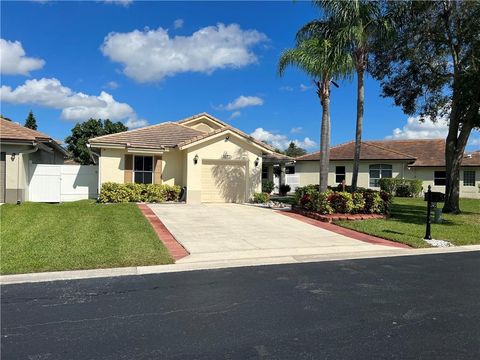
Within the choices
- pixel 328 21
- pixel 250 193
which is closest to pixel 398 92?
pixel 328 21

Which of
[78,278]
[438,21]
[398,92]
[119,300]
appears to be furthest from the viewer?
[398,92]

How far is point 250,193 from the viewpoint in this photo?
→ 70.9 feet

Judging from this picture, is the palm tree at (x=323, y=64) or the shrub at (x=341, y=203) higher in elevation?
the palm tree at (x=323, y=64)

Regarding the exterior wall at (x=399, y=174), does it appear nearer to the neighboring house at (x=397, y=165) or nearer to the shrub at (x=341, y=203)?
the neighboring house at (x=397, y=165)

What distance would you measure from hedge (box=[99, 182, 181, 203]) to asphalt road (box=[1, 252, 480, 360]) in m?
12.6

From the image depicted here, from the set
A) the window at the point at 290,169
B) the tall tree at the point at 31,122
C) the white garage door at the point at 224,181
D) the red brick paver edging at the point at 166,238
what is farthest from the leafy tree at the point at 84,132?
the red brick paver edging at the point at 166,238

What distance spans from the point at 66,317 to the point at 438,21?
18.3 metres

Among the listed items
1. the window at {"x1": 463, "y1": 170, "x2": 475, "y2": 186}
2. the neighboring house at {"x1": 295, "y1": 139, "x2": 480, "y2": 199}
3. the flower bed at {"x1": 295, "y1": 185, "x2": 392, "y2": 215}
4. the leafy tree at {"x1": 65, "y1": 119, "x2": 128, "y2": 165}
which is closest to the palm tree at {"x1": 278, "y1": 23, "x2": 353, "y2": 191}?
the flower bed at {"x1": 295, "y1": 185, "x2": 392, "y2": 215}

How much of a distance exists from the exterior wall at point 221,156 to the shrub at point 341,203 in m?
6.33

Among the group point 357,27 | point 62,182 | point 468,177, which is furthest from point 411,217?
point 468,177

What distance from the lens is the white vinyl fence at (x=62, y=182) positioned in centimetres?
1923

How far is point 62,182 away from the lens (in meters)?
20.7

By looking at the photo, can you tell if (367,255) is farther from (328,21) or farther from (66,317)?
(328,21)

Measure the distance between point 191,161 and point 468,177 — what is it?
934 inches
